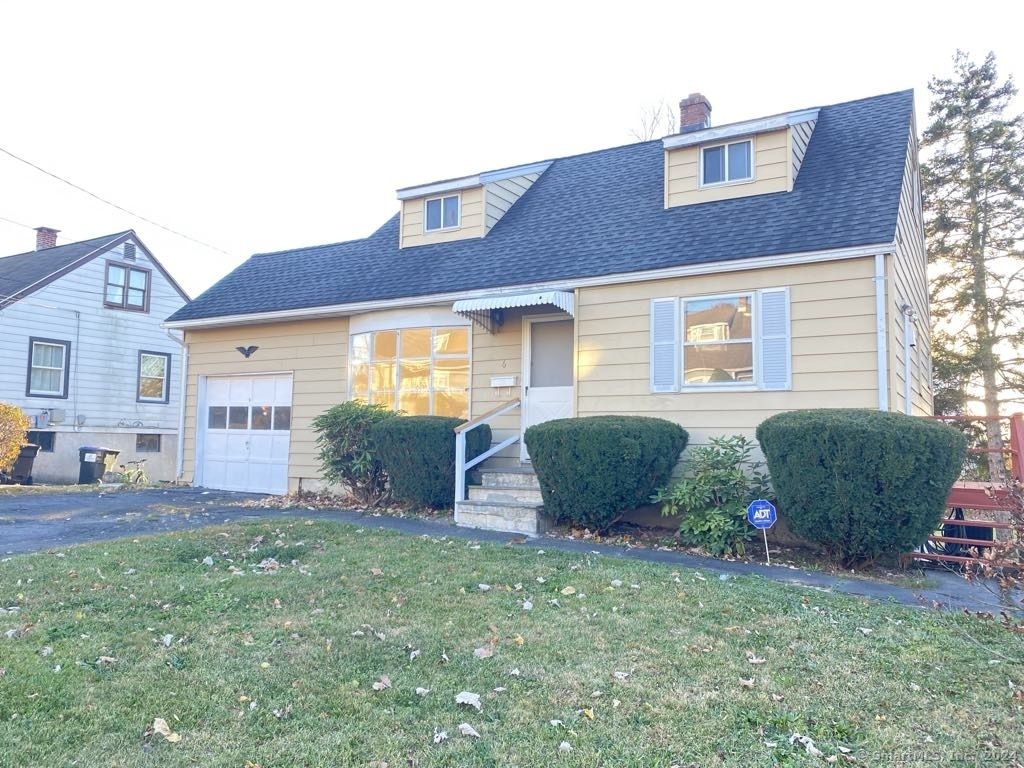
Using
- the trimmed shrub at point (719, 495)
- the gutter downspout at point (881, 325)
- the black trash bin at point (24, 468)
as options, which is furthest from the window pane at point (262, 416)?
the gutter downspout at point (881, 325)

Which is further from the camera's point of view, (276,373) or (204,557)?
(276,373)

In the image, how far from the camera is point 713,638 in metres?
4.60

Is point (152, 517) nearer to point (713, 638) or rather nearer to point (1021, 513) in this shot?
point (713, 638)

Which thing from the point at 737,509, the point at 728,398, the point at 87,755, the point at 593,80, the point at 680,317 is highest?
the point at 593,80

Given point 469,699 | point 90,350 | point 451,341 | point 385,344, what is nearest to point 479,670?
point 469,699

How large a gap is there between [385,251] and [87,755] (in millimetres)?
10998

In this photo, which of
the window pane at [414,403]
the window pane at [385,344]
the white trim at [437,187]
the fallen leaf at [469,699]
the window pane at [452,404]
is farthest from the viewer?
the white trim at [437,187]

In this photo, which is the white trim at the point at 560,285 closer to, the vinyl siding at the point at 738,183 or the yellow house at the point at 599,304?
the yellow house at the point at 599,304

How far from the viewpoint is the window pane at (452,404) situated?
10922 millimetres

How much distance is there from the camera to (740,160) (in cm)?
1012

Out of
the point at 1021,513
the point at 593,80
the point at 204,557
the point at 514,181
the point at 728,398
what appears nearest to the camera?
the point at 1021,513

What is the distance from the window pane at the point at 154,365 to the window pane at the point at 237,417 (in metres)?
10.6

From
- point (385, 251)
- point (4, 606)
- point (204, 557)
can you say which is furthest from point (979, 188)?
point (4, 606)

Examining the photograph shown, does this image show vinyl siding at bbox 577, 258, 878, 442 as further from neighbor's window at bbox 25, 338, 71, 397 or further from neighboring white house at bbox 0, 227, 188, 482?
neighbor's window at bbox 25, 338, 71, 397
